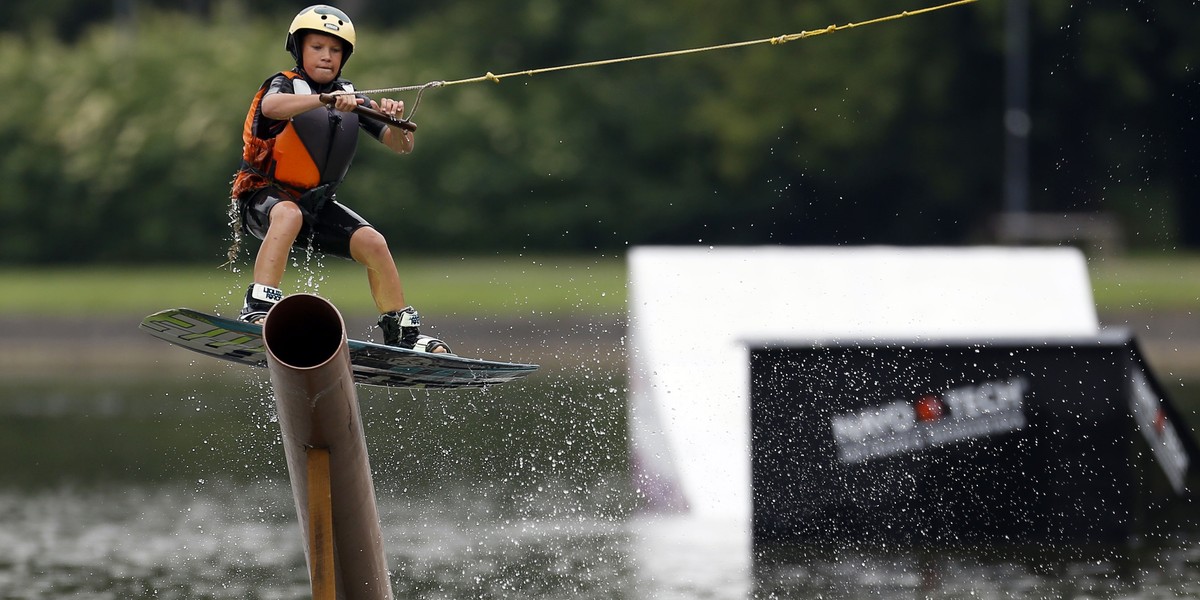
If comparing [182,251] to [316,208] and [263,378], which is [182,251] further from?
[316,208]

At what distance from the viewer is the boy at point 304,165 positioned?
319 inches

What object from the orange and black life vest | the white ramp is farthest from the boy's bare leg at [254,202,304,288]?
the white ramp

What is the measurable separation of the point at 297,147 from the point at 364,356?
2.80ft

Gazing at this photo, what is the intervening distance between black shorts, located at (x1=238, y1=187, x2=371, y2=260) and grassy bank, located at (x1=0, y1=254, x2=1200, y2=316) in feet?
56.3

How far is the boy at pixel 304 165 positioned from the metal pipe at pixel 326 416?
0.76m

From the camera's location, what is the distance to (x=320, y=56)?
8.16 meters

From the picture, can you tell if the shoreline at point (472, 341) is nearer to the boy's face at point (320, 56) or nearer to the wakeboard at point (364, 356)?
the wakeboard at point (364, 356)

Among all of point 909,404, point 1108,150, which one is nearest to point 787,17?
point 1108,150

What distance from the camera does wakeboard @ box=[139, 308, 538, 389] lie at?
794cm

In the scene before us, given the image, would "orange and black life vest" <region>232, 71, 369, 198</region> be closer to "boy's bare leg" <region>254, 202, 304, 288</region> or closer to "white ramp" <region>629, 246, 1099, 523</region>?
"boy's bare leg" <region>254, 202, 304, 288</region>

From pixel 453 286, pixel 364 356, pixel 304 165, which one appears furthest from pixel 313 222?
pixel 453 286

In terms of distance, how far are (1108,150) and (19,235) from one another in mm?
20244

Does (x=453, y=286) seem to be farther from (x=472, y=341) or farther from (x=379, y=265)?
(x=379, y=265)

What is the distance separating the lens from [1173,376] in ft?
73.8
